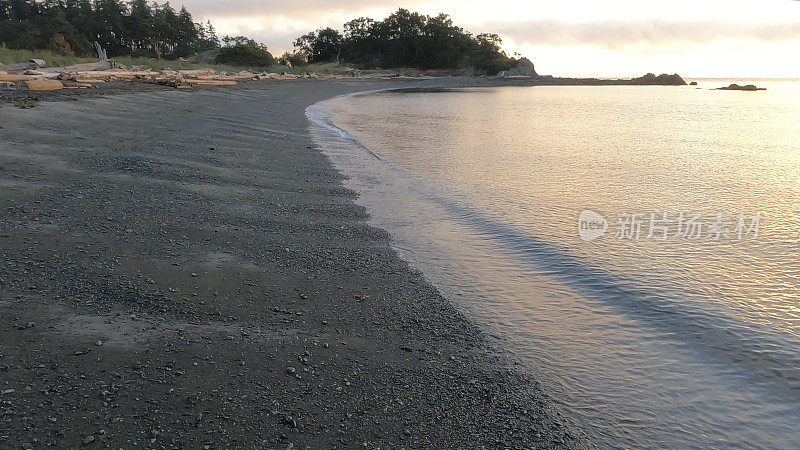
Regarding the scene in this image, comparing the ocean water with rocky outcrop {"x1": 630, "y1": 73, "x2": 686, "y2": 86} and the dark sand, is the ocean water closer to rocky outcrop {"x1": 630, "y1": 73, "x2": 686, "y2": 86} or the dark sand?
the dark sand

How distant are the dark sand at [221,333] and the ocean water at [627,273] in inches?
17.1

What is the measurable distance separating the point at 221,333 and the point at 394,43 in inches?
3828

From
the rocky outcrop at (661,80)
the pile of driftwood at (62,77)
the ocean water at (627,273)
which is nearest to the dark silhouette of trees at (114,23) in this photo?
the pile of driftwood at (62,77)

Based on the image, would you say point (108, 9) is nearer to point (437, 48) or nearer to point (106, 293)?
point (437, 48)

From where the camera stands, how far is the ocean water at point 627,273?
9.36ft

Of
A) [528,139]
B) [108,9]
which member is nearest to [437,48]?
[108,9]

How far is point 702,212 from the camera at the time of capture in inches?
280

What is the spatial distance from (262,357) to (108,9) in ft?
272

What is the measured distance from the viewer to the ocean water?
285cm

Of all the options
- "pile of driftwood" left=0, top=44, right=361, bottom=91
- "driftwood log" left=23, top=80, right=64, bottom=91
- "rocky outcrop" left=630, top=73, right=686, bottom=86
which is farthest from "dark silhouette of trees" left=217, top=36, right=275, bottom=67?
"rocky outcrop" left=630, top=73, right=686, bottom=86

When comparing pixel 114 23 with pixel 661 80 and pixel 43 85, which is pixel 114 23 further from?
pixel 661 80

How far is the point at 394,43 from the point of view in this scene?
9350 centimetres

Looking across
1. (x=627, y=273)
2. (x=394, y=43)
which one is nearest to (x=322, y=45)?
(x=394, y=43)

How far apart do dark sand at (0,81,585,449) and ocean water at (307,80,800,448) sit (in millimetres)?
434
